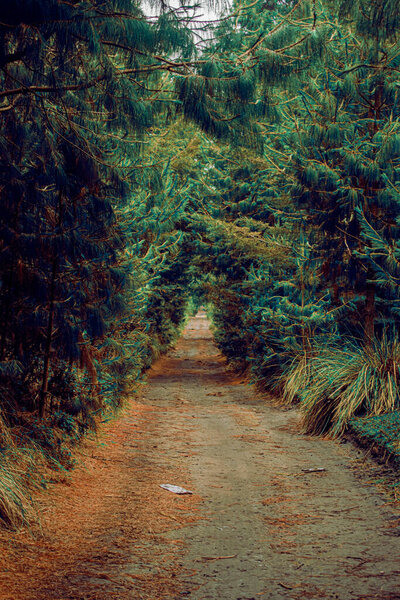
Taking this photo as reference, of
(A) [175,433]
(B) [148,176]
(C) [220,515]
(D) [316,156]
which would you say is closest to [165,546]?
(C) [220,515]

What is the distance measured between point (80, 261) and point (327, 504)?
11.9 feet

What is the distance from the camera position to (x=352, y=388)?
330 inches

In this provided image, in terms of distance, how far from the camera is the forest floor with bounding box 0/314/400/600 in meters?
3.66

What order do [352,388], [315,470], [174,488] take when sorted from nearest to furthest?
[174,488], [315,470], [352,388]

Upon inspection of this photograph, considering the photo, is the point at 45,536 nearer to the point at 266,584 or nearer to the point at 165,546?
the point at 165,546

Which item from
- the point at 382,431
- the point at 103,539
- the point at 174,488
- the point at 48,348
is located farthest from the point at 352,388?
the point at 103,539

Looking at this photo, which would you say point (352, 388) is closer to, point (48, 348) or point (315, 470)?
point (315, 470)

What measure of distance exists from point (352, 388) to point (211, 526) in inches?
163

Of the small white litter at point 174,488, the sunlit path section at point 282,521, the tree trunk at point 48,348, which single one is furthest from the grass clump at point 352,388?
the tree trunk at point 48,348

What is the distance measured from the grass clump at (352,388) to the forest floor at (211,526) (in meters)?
0.48

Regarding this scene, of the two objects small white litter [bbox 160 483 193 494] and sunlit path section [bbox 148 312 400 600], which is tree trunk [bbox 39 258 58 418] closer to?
small white litter [bbox 160 483 193 494]

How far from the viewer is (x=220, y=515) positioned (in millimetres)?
5215

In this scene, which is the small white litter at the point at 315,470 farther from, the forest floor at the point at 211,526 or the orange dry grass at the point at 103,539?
the orange dry grass at the point at 103,539

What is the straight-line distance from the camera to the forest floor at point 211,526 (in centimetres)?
366
